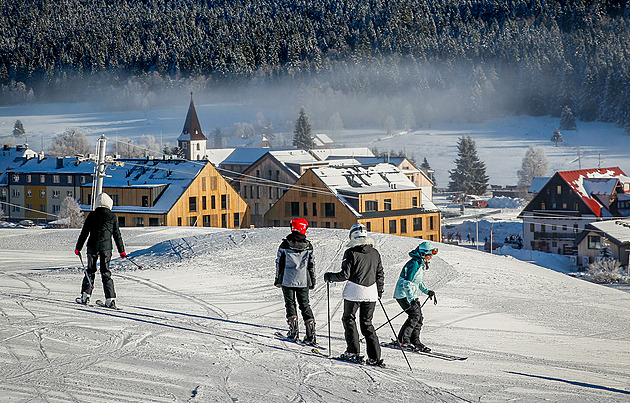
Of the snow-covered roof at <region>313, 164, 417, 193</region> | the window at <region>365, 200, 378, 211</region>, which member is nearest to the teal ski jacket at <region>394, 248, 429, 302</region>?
the window at <region>365, 200, 378, 211</region>

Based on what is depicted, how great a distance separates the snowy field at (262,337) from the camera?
8.08 metres

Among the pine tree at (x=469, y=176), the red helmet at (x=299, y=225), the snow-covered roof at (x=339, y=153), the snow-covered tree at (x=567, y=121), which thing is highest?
the snow-covered tree at (x=567, y=121)

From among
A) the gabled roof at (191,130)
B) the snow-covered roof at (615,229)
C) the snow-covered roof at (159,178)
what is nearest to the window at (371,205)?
the snow-covered roof at (159,178)

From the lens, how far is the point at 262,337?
10.5 metres

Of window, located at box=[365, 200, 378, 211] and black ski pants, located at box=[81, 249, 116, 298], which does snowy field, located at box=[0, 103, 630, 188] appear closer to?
window, located at box=[365, 200, 378, 211]

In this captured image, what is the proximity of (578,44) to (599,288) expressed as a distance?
191 m

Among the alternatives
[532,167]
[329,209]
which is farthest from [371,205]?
[532,167]

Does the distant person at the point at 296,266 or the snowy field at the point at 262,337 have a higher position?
the distant person at the point at 296,266

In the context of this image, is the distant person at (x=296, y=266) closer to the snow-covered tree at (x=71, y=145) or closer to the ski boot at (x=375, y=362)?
the ski boot at (x=375, y=362)

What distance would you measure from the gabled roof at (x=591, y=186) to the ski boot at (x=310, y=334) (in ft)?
147

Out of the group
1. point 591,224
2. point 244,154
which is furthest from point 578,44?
point 591,224

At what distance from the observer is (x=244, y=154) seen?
255 ft

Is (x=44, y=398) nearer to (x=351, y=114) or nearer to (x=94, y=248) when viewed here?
(x=94, y=248)

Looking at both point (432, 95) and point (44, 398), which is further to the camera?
point (432, 95)
